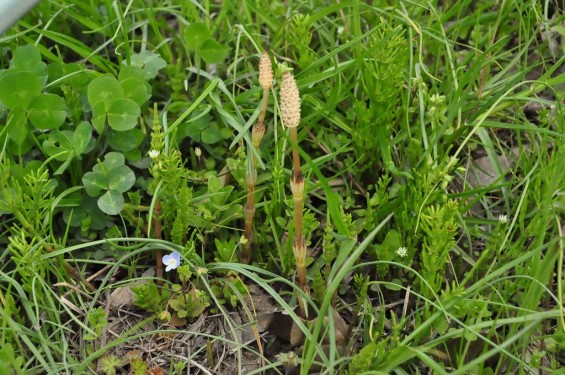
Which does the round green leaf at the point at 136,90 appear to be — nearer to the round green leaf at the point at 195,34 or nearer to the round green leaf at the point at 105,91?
the round green leaf at the point at 105,91

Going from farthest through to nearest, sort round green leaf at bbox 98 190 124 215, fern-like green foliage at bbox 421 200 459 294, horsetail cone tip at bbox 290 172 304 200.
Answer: round green leaf at bbox 98 190 124 215, fern-like green foliage at bbox 421 200 459 294, horsetail cone tip at bbox 290 172 304 200

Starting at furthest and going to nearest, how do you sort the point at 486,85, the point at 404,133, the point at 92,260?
the point at 486,85 < the point at 404,133 < the point at 92,260

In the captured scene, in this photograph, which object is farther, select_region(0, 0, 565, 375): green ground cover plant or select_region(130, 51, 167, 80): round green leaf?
select_region(130, 51, 167, 80): round green leaf

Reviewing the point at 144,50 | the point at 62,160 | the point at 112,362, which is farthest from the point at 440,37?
the point at 112,362

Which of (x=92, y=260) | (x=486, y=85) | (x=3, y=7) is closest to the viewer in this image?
(x=3, y=7)

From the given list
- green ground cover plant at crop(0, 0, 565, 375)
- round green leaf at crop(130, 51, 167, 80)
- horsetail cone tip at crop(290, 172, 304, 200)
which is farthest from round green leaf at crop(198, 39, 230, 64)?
horsetail cone tip at crop(290, 172, 304, 200)

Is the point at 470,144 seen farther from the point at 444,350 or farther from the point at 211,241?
the point at 211,241

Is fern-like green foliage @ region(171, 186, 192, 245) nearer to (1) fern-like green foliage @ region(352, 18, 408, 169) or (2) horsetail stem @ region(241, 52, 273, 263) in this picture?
(2) horsetail stem @ region(241, 52, 273, 263)
